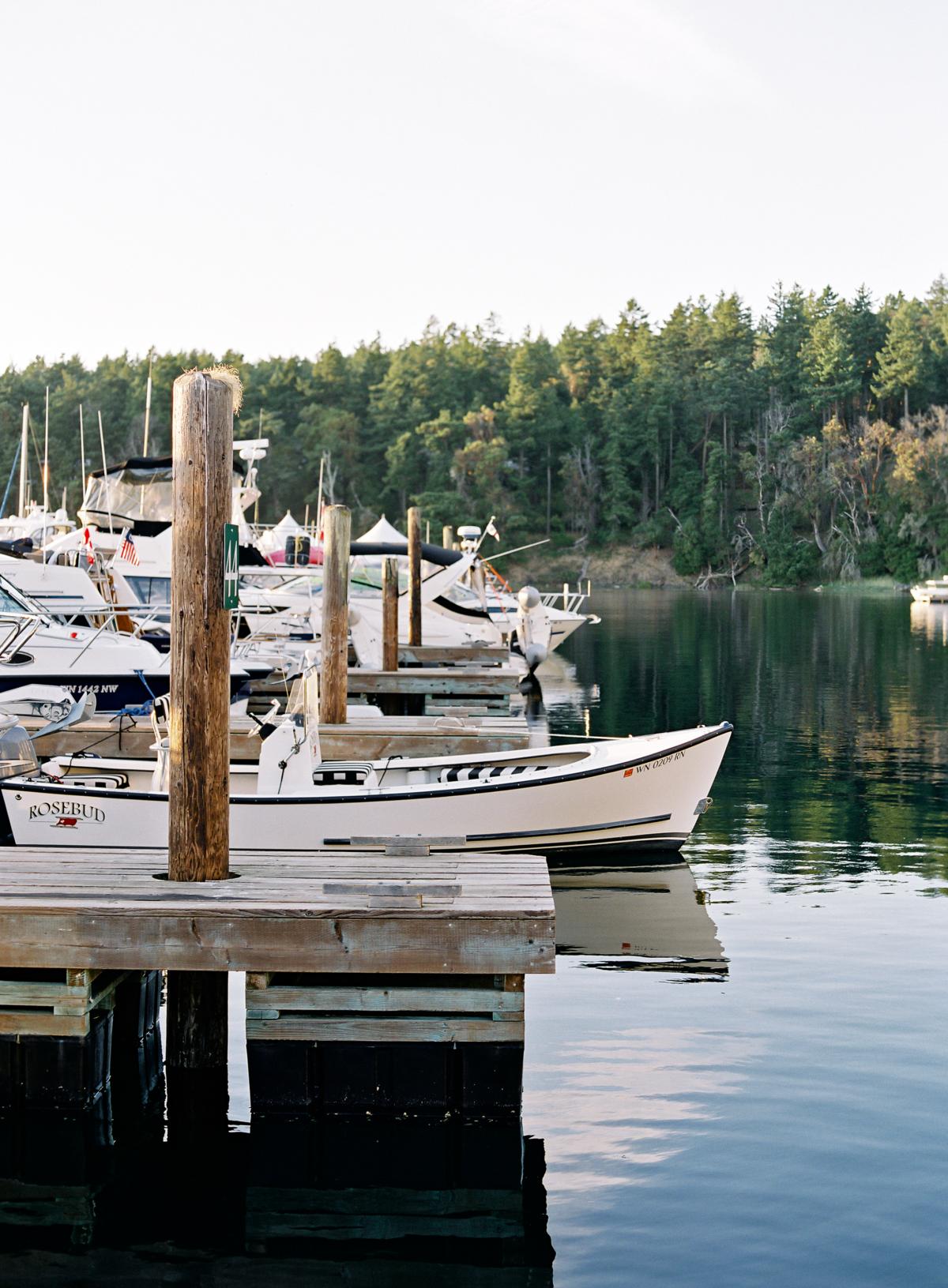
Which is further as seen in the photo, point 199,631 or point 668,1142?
point 199,631

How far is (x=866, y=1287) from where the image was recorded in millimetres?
6293

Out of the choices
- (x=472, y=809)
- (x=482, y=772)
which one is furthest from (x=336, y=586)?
(x=472, y=809)

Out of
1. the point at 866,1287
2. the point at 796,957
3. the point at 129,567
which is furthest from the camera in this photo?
the point at 129,567

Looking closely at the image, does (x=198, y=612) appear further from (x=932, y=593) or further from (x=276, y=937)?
(x=932, y=593)

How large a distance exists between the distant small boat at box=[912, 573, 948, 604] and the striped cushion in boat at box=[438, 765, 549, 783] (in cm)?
7114

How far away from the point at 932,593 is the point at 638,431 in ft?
133

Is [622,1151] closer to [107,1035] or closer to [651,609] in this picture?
[107,1035]

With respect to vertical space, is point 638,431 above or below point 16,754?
above

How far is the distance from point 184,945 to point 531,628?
26.8 m

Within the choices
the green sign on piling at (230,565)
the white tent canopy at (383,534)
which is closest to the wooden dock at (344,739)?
the green sign on piling at (230,565)

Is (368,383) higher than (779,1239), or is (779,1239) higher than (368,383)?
(368,383)

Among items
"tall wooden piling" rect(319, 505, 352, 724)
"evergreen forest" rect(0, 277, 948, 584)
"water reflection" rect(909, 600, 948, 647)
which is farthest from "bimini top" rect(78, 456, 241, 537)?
"evergreen forest" rect(0, 277, 948, 584)

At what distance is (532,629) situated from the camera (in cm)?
3391

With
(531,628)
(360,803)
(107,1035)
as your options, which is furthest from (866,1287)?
(531,628)
